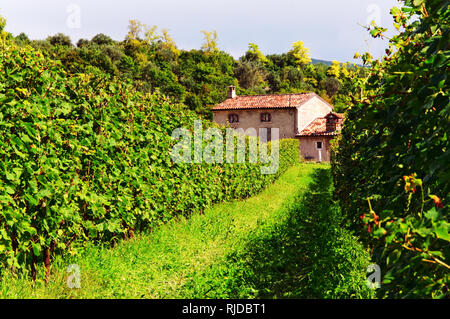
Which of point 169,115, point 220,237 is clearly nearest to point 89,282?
point 220,237

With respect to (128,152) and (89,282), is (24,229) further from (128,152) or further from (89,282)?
(128,152)

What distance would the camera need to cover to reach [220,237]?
25.3ft

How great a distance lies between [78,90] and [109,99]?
610mm

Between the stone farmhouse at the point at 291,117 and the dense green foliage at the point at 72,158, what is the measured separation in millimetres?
35288

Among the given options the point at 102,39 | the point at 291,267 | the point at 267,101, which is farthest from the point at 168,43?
the point at 291,267

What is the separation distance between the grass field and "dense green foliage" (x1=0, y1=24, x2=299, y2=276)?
0.34 metres

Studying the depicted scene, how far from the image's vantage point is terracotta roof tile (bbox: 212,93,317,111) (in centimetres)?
4431

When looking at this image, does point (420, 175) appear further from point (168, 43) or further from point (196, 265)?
point (168, 43)

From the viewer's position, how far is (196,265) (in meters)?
6.05

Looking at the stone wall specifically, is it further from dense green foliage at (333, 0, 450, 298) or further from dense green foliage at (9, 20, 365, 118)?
dense green foliage at (333, 0, 450, 298)

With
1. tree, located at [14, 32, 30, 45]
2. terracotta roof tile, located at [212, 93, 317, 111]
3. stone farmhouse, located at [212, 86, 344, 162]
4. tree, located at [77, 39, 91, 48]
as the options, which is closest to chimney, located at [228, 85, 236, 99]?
stone farmhouse, located at [212, 86, 344, 162]

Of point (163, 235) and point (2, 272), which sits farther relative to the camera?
point (163, 235)

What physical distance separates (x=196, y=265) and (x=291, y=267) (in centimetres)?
179

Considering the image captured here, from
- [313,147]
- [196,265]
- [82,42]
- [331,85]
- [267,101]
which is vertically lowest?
[196,265]
